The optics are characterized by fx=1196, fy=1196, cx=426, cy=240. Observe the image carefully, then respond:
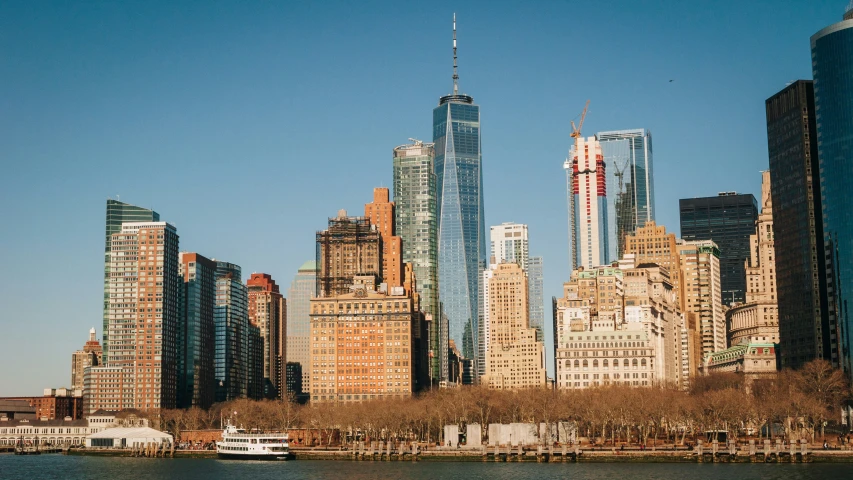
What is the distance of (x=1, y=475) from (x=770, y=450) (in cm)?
12476

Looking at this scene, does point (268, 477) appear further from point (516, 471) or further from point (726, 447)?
point (726, 447)

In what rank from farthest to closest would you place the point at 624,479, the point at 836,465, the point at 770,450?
the point at 770,450 < the point at 836,465 < the point at 624,479

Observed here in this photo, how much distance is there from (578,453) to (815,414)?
39862 millimetres

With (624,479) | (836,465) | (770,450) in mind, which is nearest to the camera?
(624,479)

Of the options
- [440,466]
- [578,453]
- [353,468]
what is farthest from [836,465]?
[353,468]

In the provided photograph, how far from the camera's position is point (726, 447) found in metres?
197

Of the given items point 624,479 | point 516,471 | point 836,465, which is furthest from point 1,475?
point 836,465

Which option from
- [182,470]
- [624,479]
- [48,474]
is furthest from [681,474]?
[48,474]

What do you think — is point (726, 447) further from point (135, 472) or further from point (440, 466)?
point (135, 472)

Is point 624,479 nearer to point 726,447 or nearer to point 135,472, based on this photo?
point 726,447

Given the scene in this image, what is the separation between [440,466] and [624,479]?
40.9m

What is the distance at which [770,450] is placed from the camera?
188 metres

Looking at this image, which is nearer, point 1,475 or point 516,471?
point 516,471

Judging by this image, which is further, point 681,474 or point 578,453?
point 578,453
